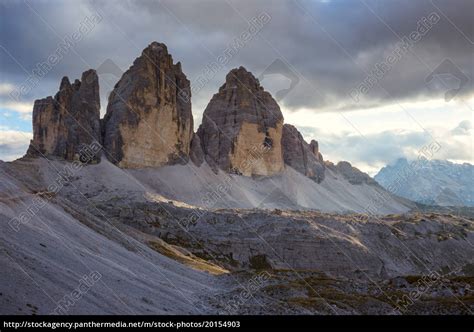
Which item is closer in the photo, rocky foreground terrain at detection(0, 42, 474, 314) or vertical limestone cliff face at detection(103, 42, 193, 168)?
rocky foreground terrain at detection(0, 42, 474, 314)

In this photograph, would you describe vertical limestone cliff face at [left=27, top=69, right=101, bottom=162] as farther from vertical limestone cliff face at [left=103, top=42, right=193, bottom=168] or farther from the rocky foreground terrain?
vertical limestone cliff face at [left=103, top=42, right=193, bottom=168]

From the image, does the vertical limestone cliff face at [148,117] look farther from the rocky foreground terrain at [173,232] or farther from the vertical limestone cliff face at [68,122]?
the vertical limestone cliff face at [68,122]

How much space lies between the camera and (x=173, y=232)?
9200cm

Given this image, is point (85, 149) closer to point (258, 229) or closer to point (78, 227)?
point (258, 229)

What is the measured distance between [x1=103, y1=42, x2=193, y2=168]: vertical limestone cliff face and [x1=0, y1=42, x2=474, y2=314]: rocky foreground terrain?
43 cm

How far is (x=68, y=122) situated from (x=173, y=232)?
80.0 m

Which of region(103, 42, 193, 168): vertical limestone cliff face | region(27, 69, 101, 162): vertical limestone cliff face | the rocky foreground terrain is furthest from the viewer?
region(103, 42, 193, 168): vertical limestone cliff face

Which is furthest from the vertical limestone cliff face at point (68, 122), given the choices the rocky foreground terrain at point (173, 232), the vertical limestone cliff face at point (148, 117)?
the vertical limestone cliff face at point (148, 117)

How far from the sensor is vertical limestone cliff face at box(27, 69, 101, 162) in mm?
152500

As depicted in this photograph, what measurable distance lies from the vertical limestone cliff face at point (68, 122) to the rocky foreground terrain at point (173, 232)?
373mm

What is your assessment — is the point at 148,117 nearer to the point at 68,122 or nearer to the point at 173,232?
the point at 68,122

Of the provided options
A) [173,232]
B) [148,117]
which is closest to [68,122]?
[148,117]

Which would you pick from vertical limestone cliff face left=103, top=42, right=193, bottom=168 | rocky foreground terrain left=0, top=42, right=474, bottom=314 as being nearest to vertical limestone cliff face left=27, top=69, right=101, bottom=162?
rocky foreground terrain left=0, top=42, right=474, bottom=314
